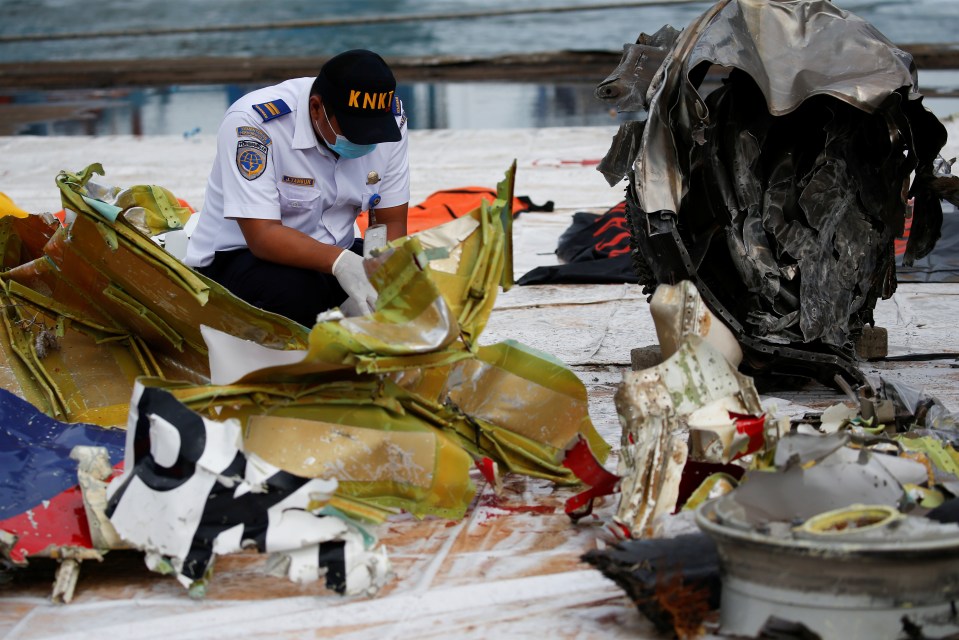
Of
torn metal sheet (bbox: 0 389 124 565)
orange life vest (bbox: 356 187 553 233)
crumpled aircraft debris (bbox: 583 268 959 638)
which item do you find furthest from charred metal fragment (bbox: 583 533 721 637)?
orange life vest (bbox: 356 187 553 233)

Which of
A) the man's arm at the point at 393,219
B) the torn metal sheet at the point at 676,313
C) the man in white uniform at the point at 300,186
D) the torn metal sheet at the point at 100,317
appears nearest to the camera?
the torn metal sheet at the point at 676,313

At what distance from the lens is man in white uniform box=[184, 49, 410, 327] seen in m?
3.49

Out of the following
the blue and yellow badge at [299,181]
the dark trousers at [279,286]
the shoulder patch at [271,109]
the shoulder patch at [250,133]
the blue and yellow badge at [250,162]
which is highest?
the shoulder patch at [271,109]

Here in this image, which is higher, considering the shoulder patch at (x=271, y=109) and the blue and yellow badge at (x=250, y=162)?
the shoulder patch at (x=271, y=109)

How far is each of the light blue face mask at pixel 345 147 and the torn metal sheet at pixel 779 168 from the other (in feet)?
2.53

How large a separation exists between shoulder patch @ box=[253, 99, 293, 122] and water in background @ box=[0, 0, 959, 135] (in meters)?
7.27

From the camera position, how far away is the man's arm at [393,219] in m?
3.99

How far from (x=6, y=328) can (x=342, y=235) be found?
3.38 feet

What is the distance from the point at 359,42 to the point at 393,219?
16940 millimetres

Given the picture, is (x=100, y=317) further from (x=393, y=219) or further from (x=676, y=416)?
(x=676, y=416)

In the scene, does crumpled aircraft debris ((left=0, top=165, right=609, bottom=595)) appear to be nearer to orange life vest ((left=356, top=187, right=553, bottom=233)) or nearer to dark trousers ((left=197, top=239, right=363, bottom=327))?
dark trousers ((left=197, top=239, right=363, bottom=327))

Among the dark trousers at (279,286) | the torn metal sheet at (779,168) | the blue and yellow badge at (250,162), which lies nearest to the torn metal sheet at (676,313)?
the torn metal sheet at (779,168)

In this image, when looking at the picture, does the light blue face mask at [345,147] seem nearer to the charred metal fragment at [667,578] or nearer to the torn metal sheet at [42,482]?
the torn metal sheet at [42,482]

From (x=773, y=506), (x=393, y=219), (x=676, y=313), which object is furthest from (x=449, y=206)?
(x=773, y=506)
